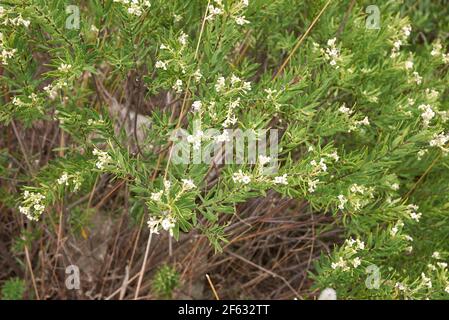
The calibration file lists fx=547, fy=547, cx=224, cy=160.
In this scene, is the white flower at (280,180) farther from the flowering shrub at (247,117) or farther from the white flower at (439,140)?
the white flower at (439,140)

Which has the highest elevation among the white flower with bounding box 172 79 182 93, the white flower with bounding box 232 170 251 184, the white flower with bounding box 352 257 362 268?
the white flower with bounding box 172 79 182 93

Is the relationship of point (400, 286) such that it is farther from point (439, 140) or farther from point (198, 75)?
point (198, 75)

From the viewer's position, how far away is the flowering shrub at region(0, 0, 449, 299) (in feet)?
6.82

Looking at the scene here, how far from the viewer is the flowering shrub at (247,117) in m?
2.08

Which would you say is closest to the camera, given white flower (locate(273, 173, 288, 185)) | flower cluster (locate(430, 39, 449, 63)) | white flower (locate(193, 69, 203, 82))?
white flower (locate(273, 173, 288, 185))

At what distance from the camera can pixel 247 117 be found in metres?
2.18

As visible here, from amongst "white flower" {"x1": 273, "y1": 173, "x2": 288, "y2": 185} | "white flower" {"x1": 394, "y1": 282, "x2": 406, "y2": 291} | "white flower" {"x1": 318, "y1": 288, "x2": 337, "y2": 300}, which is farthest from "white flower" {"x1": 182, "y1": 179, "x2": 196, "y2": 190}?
"white flower" {"x1": 394, "y1": 282, "x2": 406, "y2": 291}

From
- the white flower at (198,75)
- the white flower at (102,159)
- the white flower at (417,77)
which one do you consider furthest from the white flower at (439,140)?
the white flower at (102,159)

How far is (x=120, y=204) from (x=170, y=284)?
697mm

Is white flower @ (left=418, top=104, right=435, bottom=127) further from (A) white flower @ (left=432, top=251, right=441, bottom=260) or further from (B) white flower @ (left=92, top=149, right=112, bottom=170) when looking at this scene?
(B) white flower @ (left=92, top=149, right=112, bottom=170)

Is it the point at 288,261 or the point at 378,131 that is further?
the point at 288,261

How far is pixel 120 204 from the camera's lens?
11.1ft
